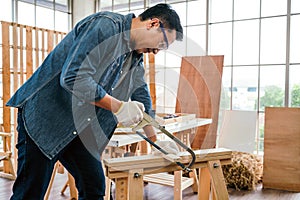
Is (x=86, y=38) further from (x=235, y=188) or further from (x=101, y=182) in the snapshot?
(x=235, y=188)

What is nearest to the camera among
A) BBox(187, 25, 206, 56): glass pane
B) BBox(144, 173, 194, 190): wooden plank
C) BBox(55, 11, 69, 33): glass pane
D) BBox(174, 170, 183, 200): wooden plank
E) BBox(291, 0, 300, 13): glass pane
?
BBox(174, 170, 183, 200): wooden plank

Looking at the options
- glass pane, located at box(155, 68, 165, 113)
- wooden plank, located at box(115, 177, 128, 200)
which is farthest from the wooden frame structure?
wooden plank, located at box(115, 177, 128, 200)

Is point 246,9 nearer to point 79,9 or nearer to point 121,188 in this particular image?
point 79,9

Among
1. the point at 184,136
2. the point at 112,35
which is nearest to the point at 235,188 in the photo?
the point at 184,136

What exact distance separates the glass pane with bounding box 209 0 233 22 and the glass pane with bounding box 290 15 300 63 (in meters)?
0.76

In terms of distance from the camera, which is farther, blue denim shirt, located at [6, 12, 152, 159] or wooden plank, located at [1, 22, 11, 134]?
wooden plank, located at [1, 22, 11, 134]

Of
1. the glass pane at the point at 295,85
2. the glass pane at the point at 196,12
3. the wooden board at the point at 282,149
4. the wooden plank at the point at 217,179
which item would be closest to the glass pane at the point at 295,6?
the glass pane at the point at 295,85

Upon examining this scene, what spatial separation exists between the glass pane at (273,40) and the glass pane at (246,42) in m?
0.08

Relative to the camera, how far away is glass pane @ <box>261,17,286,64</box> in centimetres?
365

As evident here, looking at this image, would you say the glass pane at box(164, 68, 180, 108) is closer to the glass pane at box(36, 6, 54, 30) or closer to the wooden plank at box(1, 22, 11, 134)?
the glass pane at box(36, 6, 54, 30)

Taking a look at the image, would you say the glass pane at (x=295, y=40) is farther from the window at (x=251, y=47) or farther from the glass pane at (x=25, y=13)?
the glass pane at (x=25, y=13)

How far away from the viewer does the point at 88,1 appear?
4.98m

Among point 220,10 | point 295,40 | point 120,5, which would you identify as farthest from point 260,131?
point 120,5

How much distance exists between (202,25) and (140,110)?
3179 mm
